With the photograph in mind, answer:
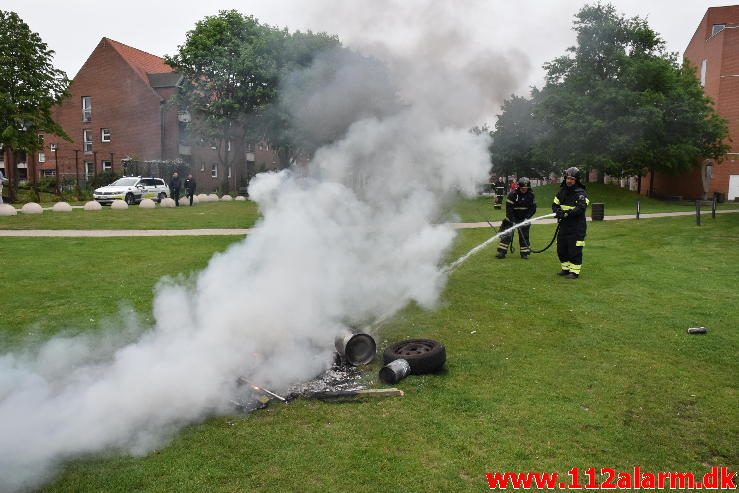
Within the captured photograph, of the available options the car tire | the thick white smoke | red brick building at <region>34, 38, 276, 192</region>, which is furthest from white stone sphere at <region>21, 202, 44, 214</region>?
red brick building at <region>34, 38, 276, 192</region>

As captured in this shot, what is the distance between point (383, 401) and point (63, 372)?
3.74 metres

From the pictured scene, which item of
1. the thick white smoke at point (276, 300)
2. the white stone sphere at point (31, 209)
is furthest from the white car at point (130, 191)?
the thick white smoke at point (276, 300)

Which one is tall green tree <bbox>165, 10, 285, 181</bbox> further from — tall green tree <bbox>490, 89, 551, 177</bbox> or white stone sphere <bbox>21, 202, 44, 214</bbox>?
tall green tree <bbox>490, 89, 551, 177</bbox>

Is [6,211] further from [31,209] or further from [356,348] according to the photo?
[356,348]

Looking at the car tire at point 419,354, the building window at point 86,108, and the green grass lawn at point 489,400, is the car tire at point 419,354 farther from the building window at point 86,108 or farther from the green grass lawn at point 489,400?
the building window at point 86,108

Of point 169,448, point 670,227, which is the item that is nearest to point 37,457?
point 169,448

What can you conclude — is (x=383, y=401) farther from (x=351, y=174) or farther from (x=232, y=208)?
(x=232, y=208)

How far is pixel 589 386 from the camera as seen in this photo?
6121 millimetres

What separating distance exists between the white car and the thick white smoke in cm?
2708

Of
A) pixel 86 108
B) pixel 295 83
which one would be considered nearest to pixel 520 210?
pixel 295 83

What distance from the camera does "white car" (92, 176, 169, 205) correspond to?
34.6 metres

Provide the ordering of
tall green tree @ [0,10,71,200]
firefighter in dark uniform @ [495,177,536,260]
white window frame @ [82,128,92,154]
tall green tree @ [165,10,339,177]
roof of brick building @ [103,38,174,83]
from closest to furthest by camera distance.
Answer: tall green tree @ [165,10,339,177], firefighter in dark uniform @ [495,177,536,260], tall green tree @ [0,10,71,200], roof of brick building @ [103,38,174,83], white window frame @ [82,128,92,154]

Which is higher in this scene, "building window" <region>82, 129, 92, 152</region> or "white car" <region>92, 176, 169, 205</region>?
"building window" <region>82, 129, 92, 152</region>

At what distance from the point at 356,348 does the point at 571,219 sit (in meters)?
→ 7.45
